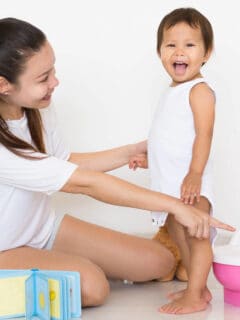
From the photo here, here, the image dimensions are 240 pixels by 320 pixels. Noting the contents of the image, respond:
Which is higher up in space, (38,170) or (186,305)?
(38,170)

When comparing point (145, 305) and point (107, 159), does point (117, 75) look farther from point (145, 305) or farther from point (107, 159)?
point (145, 305)

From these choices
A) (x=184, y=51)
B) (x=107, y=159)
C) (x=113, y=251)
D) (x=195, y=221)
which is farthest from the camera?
(x=107, y=159)

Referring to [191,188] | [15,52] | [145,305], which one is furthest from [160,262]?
[15,52]

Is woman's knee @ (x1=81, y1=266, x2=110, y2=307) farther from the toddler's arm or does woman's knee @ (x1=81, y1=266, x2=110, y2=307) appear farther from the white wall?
the white wall

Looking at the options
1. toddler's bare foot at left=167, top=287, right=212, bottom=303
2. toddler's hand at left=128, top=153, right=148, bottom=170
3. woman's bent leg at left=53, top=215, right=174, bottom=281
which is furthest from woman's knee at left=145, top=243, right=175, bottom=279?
toddler's hand at left=128, top=153, right=148, bottom=170

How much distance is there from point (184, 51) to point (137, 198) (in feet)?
1.47

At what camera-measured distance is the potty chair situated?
1.91m

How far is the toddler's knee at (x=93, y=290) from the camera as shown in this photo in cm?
196

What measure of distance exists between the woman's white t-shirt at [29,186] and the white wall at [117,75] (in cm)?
44

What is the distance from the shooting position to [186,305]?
1900mm

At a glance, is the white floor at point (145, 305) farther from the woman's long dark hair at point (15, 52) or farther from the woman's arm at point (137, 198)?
the woman's long dark hair at point (15, 52)

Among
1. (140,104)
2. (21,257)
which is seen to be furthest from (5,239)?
(140,104)

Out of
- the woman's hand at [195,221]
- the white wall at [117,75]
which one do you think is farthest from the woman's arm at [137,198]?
the white wall at [117,75]

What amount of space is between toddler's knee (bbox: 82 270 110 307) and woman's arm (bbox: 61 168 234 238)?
221 mm
